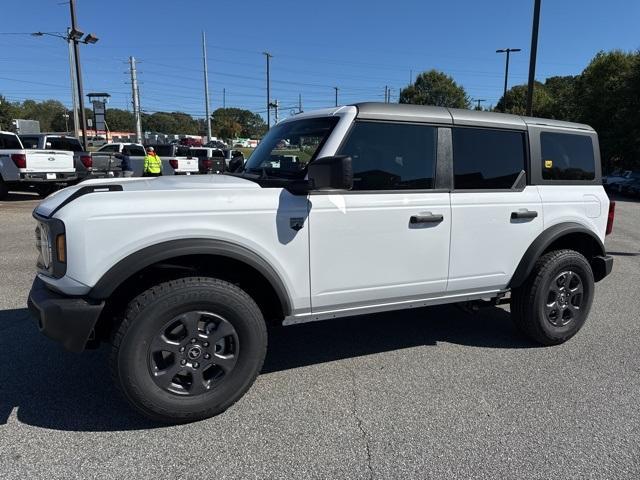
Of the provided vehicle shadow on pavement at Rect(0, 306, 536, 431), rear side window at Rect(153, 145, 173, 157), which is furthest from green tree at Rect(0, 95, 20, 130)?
vehicle shadow on pavement at Rect(0, 306, 536, 431)

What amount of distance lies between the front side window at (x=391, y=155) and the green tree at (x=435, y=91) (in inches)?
1892

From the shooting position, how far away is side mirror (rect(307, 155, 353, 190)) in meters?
2.95

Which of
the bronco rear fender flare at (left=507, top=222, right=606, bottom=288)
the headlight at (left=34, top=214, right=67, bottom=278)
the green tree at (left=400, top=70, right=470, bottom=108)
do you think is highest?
the green tree at (left=400, top=70, right=470, bottom=108)

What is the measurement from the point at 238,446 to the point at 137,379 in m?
0.68

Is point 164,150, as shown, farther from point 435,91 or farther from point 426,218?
point 435,91

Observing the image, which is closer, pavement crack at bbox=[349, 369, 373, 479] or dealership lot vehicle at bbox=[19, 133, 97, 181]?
pavement crack at bbox=[349, 369, 373, 479]

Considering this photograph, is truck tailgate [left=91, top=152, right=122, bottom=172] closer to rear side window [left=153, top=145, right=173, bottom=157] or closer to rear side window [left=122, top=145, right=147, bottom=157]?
rear side window [left=153, top=145, right=173, bottom=157]

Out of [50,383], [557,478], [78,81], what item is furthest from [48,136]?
[557,478]

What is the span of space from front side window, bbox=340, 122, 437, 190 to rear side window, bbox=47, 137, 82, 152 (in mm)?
15386

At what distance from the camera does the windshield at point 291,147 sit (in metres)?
3.50

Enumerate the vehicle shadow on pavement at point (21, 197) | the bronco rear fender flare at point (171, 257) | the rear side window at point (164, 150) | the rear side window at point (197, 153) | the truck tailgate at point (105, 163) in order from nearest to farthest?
the bronco rear fender flare at point (171, 257)
the vehicle shadow on pavement at point (21, 197)
the truck tailgate at point (105, 163)
the rear side window at point (164, 150)
the rear side window at point (197, 153)

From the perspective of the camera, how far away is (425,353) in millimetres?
4160

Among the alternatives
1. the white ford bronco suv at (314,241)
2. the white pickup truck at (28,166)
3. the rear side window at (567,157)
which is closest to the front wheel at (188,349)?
the white ford bronco suv at (314,241)

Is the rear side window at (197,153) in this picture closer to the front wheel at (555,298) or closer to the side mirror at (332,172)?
the front wheel at (555,298)
